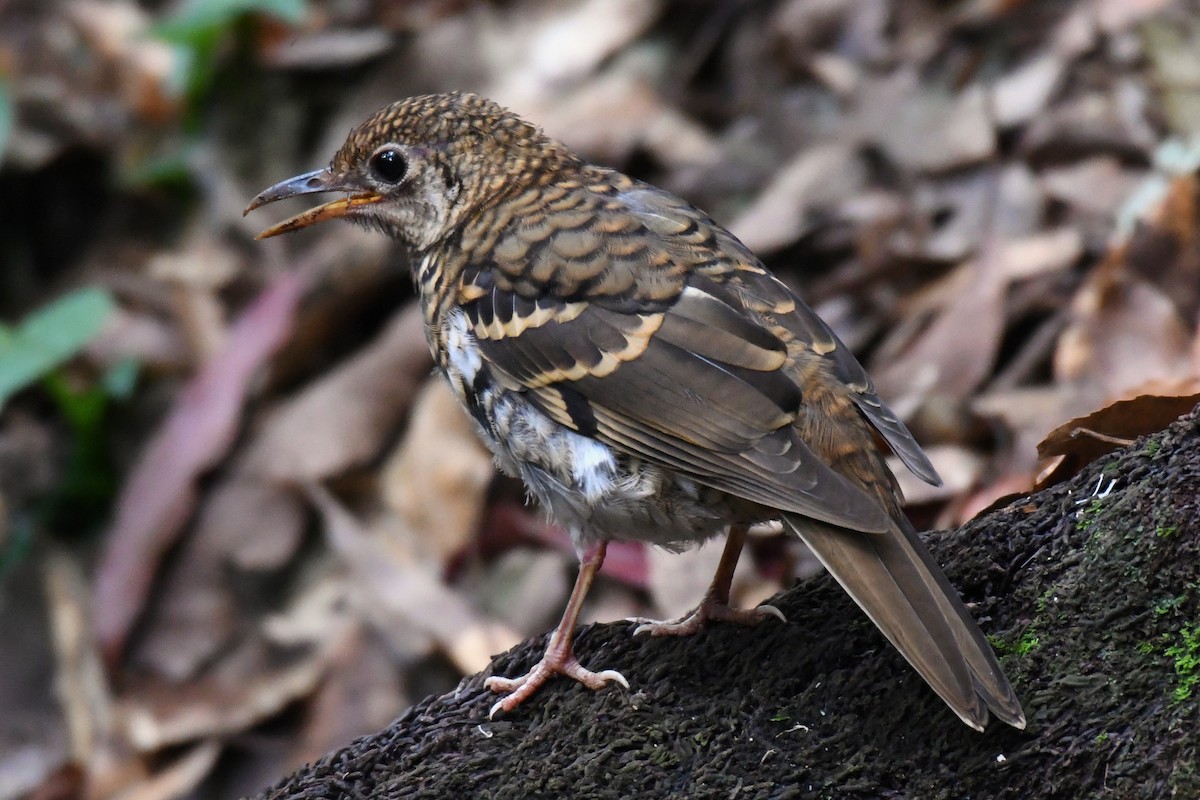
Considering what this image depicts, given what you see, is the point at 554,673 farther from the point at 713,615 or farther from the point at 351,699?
the point at 351,699

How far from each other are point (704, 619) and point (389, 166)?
1719mm

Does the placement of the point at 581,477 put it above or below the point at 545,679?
above

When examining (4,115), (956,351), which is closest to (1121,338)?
(956,351)

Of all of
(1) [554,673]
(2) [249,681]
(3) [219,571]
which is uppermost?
(1) [554,673]

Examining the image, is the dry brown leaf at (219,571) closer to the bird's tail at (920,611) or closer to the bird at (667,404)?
the bird at (667,404)

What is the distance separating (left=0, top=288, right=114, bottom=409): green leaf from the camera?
6043mm

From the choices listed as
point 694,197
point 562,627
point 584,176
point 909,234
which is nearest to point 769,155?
point 694,197

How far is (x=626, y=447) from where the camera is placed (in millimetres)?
3377

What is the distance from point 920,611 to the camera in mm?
2842

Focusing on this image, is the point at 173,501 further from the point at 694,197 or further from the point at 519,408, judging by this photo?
the point at 519,408

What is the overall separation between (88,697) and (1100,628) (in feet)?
14.8

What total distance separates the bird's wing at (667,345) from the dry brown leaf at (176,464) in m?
2.70

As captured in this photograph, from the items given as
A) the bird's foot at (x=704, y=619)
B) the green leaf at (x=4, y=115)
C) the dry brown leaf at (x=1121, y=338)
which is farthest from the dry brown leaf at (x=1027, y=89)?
the green leaf at (x=4, y=115)

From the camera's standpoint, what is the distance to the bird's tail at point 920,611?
2701 mm
